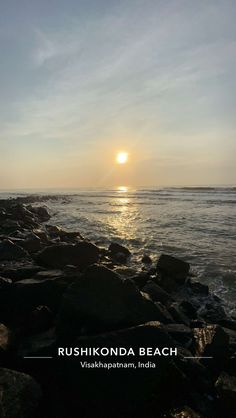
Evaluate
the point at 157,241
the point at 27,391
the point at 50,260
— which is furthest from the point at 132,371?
the point at 157,241

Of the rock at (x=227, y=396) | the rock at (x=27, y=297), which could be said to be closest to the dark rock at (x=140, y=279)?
the rock at (x=27, y=297)

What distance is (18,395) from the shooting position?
383 cm

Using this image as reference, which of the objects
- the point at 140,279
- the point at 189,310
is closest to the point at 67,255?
the point at 140,279

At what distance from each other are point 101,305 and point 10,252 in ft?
20.0

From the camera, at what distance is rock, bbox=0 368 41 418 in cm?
368

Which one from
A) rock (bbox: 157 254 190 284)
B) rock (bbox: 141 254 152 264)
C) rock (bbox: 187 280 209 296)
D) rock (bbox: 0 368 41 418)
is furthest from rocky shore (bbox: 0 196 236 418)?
rock (bbox: 141 254 152 264)

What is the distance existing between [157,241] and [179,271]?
7.12 m

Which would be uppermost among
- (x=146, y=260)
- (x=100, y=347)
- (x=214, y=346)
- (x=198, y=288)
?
(x=100, y=347)

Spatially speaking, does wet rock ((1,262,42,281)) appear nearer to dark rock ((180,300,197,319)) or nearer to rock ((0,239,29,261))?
rock ((0,239,29,261))

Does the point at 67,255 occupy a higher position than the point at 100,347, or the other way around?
the point at 67,255

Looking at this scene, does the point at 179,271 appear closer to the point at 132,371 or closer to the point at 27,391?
the point at 132,371

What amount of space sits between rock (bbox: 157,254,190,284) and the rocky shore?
8.77 feet

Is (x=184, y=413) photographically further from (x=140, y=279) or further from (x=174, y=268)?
(x=174, y=268)

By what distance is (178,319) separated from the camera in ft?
23.0
